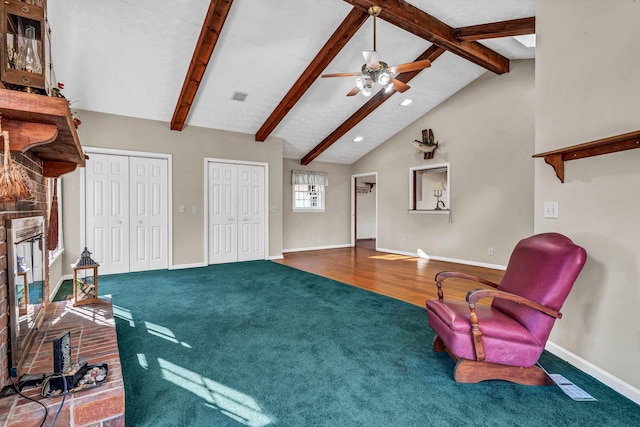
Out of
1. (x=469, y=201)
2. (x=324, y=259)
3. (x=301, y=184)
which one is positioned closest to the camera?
(x=469, y=201)

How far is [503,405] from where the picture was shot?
172 cm

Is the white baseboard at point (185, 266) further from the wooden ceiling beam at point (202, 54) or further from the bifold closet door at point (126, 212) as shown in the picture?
the wooden ceiling beam at point (202, 54)

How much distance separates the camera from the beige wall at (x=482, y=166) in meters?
5.11

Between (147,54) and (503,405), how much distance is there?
16.8ft

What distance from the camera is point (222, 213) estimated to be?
6.09m

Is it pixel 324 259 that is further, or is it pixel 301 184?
pixel 301 184

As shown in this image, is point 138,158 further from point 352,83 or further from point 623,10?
point 623,10

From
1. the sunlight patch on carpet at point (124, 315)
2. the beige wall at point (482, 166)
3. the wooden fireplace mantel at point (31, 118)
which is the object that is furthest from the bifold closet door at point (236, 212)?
the wooden fireplace mantel at point (31, 118)

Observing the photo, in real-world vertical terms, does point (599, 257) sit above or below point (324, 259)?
above

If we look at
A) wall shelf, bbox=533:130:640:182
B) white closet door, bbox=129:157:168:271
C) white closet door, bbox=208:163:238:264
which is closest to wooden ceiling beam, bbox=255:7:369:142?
white closet door, bbox=208:163:238:264

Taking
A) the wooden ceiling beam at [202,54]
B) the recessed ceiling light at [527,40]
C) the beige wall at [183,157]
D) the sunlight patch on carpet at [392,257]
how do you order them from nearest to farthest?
1. the wooden ceiling beam at [202,54]
2. the recessed ceiling light at [527,40]
3. the beige wall at [183,157]
4. the sunlight patch on carpet at [392,257]

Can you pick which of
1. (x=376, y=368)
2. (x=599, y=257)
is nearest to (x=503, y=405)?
(x=376, y=368)

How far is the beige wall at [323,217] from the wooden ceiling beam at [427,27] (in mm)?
4493

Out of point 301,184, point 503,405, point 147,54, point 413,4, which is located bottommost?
point 503,405
